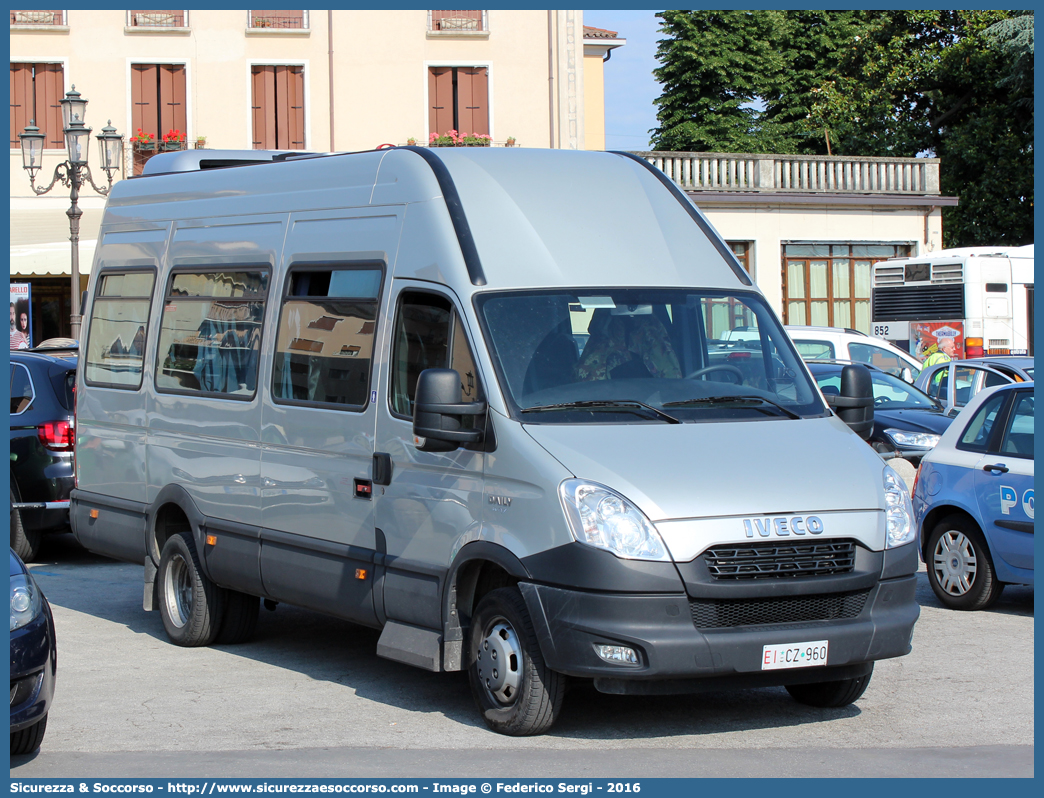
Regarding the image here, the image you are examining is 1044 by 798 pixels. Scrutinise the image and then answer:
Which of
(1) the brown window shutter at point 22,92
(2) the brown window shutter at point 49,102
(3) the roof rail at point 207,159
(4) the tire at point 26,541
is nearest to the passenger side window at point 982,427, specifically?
(3) the roof rail at point 207,159

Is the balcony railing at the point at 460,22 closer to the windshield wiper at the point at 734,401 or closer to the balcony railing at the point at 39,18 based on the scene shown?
the balcony railing at the point at 39,18

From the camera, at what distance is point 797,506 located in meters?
6.47

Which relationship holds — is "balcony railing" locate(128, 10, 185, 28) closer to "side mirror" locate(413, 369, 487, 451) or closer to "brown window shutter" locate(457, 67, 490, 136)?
"brown window shutter" locate(457, 67, 490, 136)

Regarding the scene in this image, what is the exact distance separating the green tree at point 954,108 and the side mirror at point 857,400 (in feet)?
114

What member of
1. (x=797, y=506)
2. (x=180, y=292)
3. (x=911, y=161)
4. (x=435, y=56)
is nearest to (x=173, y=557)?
(x=180, y=292)

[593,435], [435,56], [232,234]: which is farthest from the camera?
[435,56]

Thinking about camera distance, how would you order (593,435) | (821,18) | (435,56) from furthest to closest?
(821,18), (435,56), (593,435)

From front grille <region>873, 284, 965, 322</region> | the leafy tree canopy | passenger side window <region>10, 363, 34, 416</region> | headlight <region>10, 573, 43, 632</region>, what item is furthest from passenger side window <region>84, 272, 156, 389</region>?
the leafy tree canopy

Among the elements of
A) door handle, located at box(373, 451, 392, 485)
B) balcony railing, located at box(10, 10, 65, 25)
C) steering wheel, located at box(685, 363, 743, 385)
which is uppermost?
balcony railing, located at box(10, 10, 65, 25)

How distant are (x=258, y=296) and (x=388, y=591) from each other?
228 centimetres

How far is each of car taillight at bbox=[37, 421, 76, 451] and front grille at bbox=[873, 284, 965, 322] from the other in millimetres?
18523

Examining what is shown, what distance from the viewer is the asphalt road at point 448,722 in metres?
6.24

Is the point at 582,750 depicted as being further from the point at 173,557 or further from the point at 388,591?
the point at 173,557

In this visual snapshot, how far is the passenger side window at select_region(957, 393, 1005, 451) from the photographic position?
1037cm
